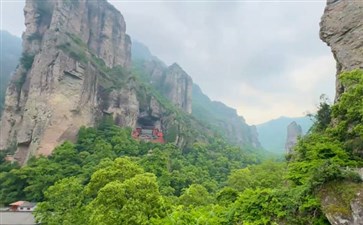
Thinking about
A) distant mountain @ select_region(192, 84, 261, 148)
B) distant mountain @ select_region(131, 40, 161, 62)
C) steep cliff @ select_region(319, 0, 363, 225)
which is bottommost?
steep cliff @ select_region(319, 0, 363, 225)

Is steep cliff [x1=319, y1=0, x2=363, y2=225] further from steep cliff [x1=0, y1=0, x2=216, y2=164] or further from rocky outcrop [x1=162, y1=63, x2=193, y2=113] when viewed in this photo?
rocky outcrop [x1=162, y1=63, x2=193, y2=113]

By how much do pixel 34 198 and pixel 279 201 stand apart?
1182 inches

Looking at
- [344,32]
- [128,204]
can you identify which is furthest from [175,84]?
[128,204]

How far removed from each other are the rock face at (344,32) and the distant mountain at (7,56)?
66.2 m

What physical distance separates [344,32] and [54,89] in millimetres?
39625

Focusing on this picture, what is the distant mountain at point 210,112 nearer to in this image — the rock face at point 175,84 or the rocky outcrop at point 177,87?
the rock face at point 175,84

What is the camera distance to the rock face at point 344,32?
21953 mm

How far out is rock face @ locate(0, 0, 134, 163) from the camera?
4941 cm

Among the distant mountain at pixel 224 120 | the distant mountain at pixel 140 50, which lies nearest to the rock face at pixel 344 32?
the distant mountain at pixel 224 120

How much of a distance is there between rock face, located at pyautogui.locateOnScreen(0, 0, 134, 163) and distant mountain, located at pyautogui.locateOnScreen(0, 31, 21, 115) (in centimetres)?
2087

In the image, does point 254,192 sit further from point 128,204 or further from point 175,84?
point 175,84

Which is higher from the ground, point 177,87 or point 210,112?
point 210,112

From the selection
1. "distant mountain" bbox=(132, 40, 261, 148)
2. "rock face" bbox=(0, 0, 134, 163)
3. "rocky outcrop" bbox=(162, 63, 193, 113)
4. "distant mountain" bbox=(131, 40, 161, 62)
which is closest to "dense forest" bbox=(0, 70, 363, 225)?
"rock face" bbox=(0, 0, 134, 163)

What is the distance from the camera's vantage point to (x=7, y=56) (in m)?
131
